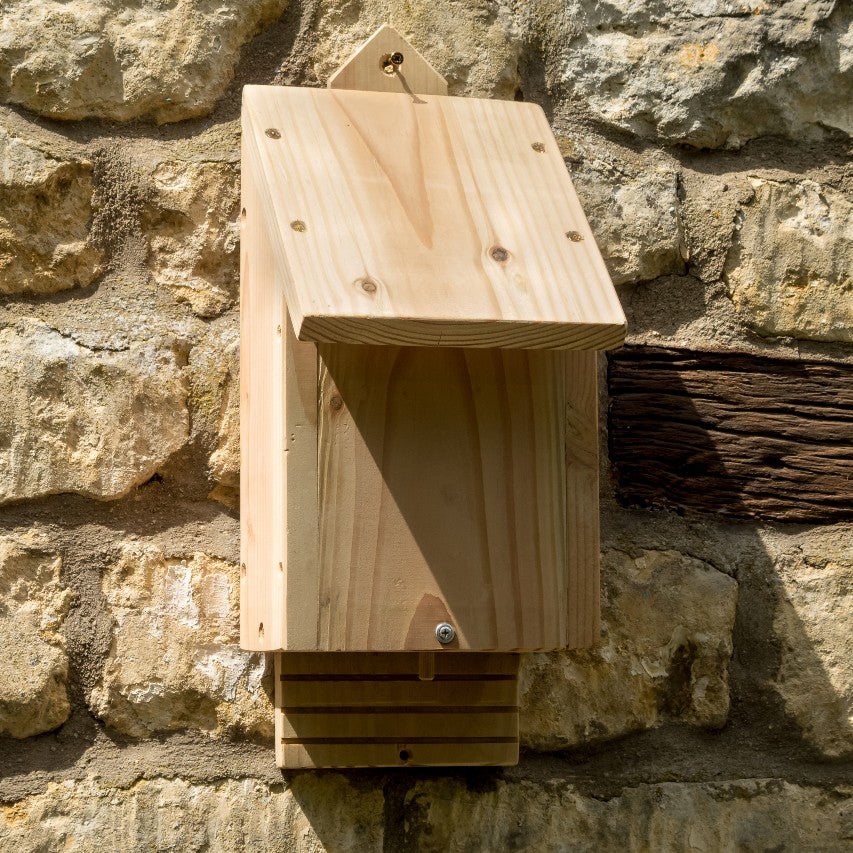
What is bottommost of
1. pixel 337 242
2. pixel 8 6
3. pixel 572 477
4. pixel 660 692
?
pixel 660 692

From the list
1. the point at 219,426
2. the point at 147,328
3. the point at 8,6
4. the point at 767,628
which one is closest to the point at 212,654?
the point at 219,426

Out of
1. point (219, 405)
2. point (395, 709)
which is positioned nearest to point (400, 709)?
point (395, 709)

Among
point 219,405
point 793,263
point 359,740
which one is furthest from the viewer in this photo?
point 793,263

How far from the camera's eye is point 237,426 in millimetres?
1250

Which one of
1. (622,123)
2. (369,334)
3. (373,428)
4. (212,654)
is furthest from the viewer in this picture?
(622,123)

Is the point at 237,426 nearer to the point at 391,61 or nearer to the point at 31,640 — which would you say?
the point at 31,640

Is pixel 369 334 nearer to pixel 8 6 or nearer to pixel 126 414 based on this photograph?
pixel 126 414

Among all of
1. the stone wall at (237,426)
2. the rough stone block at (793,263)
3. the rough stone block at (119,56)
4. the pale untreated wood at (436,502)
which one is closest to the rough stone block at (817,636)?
the stone wall at (237,426)

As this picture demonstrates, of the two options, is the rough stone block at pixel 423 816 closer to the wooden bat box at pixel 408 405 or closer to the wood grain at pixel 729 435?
the wooden bat box at pixel 408 405

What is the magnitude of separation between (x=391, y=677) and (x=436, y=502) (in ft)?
0.67

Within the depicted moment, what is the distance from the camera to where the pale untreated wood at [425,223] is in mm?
948

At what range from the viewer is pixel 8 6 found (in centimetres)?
129

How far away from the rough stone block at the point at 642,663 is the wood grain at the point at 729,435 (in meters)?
0.08

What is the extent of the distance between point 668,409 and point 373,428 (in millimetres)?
397
